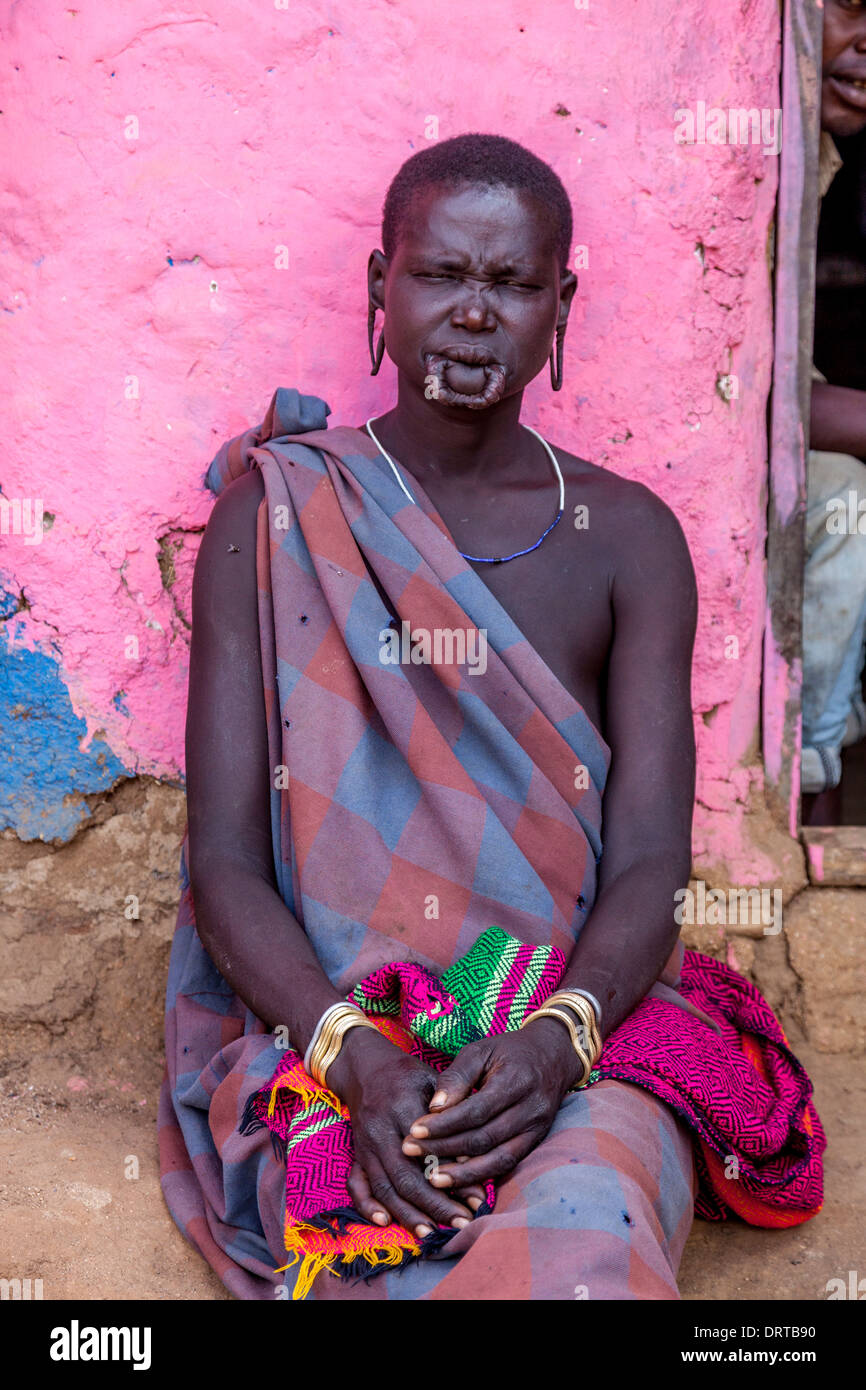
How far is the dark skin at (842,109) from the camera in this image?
118 inches

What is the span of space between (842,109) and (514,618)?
1.60m

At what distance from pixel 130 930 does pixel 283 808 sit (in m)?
0.72

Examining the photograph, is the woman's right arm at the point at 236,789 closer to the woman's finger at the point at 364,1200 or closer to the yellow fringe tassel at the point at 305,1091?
the yellow fringe tassel at the point at 305,1091

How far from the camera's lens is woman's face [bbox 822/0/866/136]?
2982 mm

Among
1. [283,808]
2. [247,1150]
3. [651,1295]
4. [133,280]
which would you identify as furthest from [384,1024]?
[133,280]

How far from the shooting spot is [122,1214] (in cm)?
215

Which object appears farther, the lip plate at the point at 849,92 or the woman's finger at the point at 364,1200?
the lip plate at the point at 849,92

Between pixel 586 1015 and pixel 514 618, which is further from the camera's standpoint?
pixel 514 618

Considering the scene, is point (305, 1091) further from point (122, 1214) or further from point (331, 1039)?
point (122, 1214)

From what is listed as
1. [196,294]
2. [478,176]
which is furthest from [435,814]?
[196,294]

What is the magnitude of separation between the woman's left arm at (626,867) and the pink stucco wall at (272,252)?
0.55 meters

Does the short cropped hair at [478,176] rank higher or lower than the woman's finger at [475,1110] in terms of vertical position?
higher

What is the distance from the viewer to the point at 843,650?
3234 mm

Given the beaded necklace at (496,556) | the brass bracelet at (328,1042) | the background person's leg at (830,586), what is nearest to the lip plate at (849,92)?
the background person's leg at (830,586)
